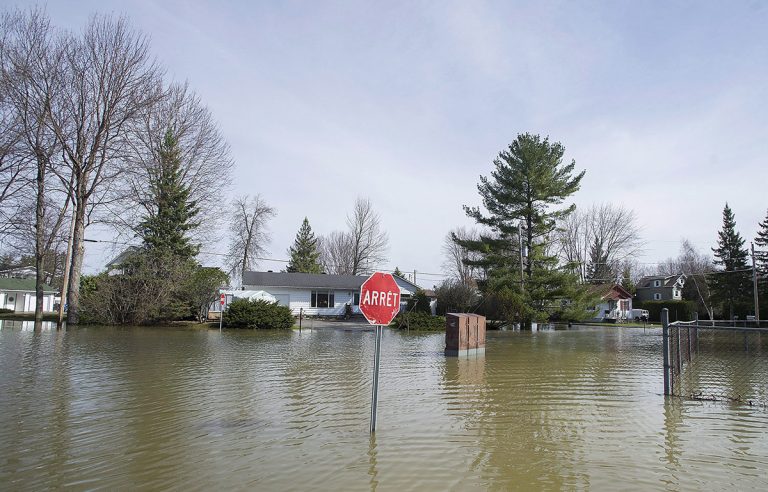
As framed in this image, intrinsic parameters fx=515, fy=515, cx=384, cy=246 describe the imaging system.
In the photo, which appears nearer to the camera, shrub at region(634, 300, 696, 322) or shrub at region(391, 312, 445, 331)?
shrub at region(391, 312, 445, 331)

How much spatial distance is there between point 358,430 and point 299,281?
137ft

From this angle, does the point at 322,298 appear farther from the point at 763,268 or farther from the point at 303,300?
the point at 763,268

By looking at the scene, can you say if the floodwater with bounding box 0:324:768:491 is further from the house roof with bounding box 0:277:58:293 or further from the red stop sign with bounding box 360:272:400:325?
the house roof with bounding box 0:277:58:293

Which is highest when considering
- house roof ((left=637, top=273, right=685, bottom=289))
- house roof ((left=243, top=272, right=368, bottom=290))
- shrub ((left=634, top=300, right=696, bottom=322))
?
house roof ((left=637, top=273, right=685, bottom=289))

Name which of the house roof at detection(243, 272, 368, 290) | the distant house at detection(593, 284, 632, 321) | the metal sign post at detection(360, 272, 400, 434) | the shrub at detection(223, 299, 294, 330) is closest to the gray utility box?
the metal sign post at detection(360, 272, 400, 434)

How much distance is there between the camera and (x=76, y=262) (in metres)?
28.4

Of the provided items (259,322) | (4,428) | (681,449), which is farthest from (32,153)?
(681,449)

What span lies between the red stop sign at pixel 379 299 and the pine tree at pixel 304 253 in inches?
2575

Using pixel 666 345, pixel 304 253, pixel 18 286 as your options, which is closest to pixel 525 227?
pixel 666 345

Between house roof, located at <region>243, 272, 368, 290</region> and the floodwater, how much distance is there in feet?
112

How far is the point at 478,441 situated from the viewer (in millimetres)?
6238

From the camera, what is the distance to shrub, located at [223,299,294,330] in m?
28.5

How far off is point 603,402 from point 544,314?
25.6 metres

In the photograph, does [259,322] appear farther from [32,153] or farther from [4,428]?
[4,428]
